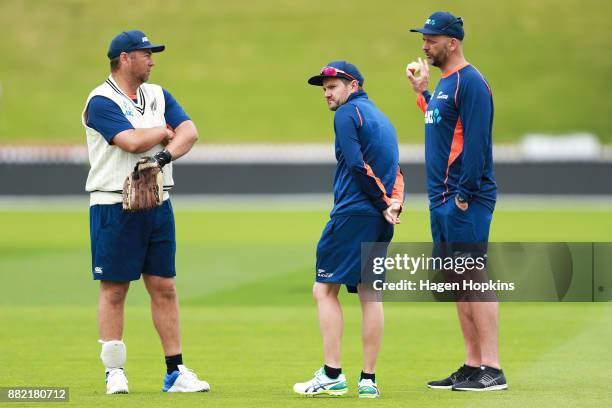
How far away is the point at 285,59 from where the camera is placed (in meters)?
58.8

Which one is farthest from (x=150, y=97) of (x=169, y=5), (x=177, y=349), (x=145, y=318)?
(x=169, y=5)

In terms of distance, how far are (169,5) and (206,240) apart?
136ft

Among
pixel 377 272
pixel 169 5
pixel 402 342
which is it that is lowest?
pixel 402 342

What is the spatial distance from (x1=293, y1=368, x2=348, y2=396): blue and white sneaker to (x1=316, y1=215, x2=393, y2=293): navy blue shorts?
0.57 meters

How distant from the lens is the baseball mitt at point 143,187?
7.71 metres

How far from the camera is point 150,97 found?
26.7 feet

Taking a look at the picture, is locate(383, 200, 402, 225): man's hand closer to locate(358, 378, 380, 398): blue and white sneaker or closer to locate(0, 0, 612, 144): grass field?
locate(358, 378, 380, 398): blue and white sneaker

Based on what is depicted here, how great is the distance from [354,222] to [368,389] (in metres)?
0.98

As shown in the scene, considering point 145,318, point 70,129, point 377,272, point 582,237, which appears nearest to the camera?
point 377,272

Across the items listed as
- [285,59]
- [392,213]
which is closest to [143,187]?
[392,213]

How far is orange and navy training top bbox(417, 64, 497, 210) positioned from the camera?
7637 millimetres

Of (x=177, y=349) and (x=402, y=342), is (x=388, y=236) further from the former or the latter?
(x=402, y=342)

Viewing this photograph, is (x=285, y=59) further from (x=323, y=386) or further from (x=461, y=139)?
(x=323, y=386)

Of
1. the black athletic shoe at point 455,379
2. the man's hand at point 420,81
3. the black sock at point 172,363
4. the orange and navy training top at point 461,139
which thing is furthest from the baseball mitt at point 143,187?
the black athletic shoe at point 455,379
